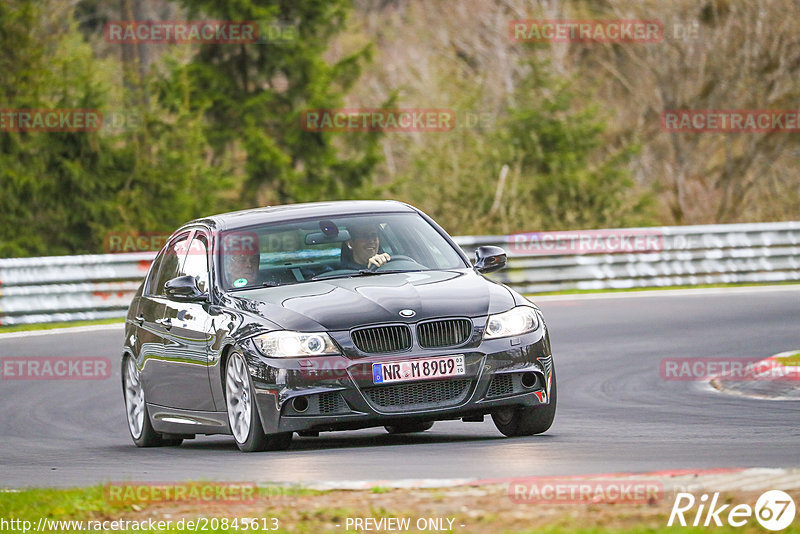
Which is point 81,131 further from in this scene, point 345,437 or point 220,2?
point 345,437

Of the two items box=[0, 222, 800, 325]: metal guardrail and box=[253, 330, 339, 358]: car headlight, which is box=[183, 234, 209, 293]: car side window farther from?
box=[0, 222, 800, 325]: metal guardrail

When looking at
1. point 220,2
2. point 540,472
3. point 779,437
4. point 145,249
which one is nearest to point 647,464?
point 540,472

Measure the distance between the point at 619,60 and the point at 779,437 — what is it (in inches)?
1313

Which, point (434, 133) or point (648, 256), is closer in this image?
point (648, 256)

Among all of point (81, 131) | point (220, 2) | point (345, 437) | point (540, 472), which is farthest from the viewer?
point (220, 2)

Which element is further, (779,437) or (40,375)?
(40,375)

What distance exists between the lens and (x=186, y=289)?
10711 mm

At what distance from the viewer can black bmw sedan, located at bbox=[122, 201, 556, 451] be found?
31.1 feet

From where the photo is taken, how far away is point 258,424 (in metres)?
9.74

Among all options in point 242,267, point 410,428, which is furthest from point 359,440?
point 242,267

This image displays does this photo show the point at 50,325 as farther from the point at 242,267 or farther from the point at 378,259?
the point at 378,259

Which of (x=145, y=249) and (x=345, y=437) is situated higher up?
(x=345, y=437)

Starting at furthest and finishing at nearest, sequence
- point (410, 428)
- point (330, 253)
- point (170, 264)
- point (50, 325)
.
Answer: point (50, 325)
point (170, 264)
point (410, 428)
point (330, 253)

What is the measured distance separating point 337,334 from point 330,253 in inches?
57.0
